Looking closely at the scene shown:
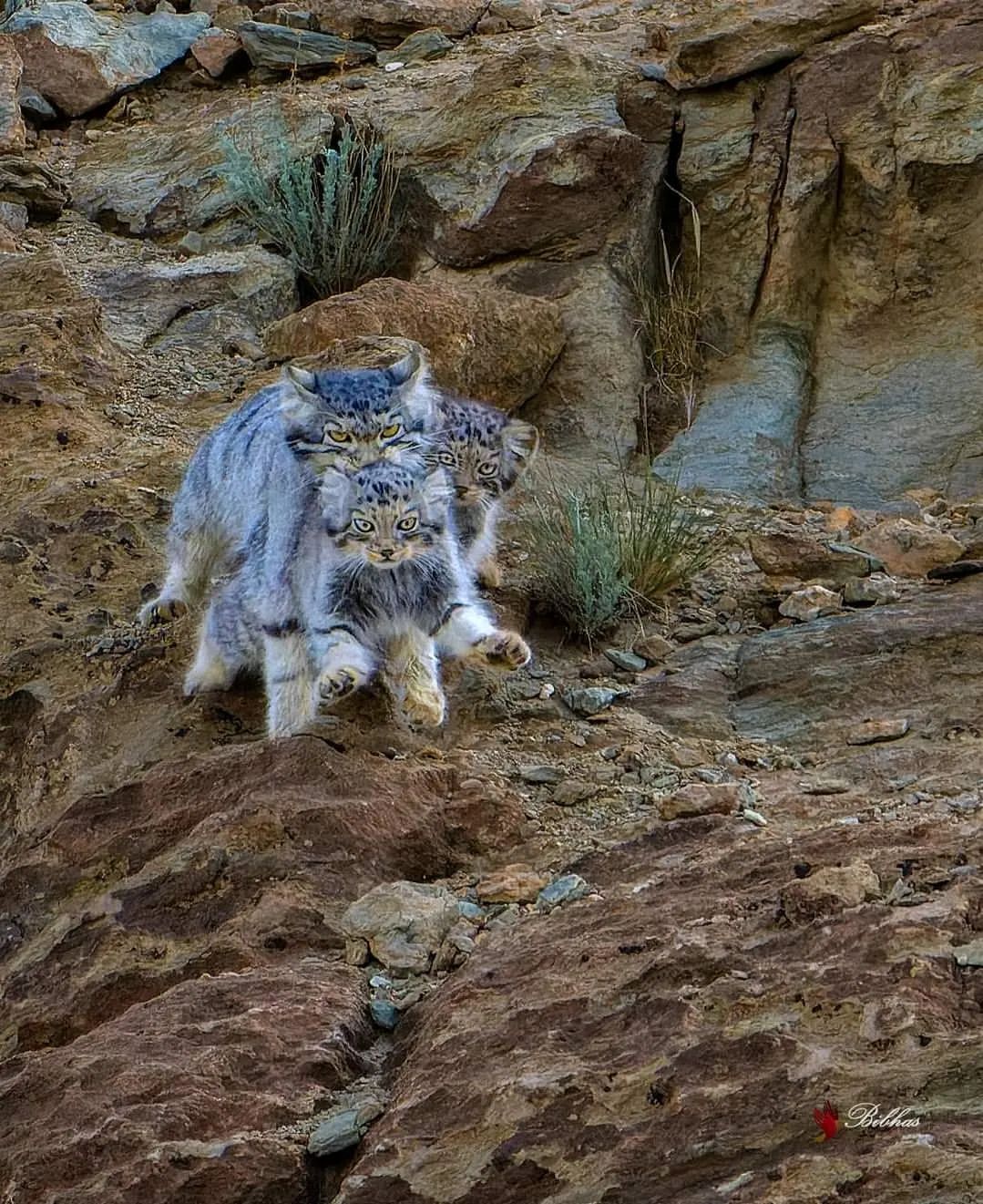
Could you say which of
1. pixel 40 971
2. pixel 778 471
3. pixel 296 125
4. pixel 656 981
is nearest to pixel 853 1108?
pixel 656 981

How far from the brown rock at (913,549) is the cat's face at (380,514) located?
7.03ft

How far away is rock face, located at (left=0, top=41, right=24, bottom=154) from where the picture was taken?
10.6 meters

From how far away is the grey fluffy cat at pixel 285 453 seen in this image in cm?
552

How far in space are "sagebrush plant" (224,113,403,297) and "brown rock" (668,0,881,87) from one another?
5.79 feet

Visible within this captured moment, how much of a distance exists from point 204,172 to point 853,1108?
828cm

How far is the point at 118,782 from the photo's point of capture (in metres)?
5.54

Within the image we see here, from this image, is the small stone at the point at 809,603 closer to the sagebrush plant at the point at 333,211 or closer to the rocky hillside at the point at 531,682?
the rocky hillside at the point at 531,682

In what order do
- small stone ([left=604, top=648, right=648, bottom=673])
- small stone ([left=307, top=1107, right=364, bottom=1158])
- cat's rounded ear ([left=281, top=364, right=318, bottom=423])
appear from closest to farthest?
small stone ([left=307, top=1107, right=364, bottom=1158]) → cat's rounded ear ([left=281, top=364, right=318, bottom=423]) → small stone ([left=604, top=648, right=648, bottom=673])

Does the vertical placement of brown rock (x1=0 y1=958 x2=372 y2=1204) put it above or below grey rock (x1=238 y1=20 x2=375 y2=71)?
below

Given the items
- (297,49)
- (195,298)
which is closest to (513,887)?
(195,298)

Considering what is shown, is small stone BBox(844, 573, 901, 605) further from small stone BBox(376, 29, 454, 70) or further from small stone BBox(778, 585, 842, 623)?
small stone BBox(376, 29, 454, 70)

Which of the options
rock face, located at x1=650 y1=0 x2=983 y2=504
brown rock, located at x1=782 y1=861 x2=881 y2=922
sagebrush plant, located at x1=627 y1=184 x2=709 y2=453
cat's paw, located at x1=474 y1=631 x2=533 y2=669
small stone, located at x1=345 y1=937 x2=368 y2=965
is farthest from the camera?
sagebrush plant, located at x1=627 y1=184 x2=709 y2=453

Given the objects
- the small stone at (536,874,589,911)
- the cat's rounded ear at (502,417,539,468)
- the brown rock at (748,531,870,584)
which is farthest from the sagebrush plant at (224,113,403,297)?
the small stone at (536,874,589,911)

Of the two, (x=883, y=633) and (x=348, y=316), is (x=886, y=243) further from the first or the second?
(x=883, y=633)
